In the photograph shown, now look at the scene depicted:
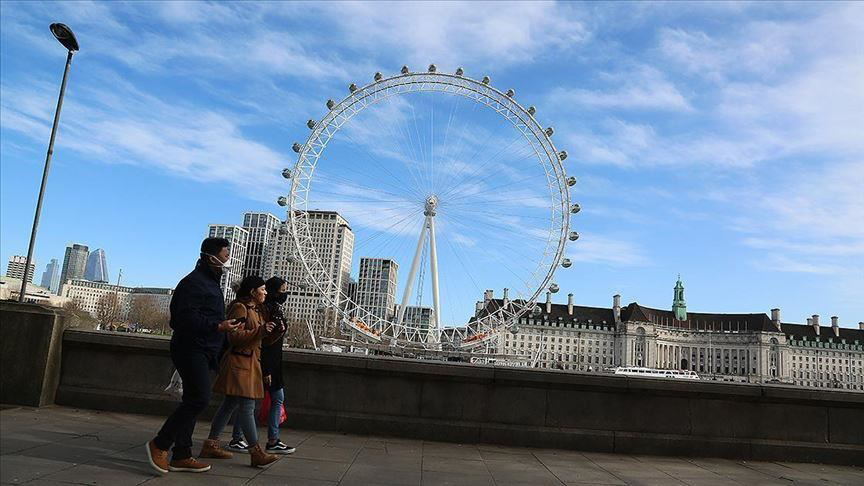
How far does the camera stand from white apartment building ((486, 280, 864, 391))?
169 meters

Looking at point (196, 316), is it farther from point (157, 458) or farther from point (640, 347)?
point (640, 347)

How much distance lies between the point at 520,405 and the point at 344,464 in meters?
3.19

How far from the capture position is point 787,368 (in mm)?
167750

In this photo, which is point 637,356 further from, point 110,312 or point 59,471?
point 59,471

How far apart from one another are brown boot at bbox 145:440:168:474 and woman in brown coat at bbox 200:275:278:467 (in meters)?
0.80

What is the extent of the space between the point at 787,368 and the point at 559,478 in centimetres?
18778

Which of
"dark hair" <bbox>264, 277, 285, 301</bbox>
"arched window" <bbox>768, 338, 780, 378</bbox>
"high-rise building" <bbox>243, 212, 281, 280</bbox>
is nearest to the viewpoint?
"dark hair" <bbox>264, 277, 285, 301</bbox>

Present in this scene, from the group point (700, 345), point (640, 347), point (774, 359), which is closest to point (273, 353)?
point (640, 347)

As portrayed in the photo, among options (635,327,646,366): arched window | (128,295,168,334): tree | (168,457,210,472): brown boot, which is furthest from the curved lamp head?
(635,327,646,366): arched window

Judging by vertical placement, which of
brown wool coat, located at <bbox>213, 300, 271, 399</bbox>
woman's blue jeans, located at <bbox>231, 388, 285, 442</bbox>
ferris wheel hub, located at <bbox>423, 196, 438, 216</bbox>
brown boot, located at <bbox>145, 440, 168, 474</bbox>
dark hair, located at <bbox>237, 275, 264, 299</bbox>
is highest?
ferris wheel hub, located at <bbox>423, 196, 438, 216</bbox>

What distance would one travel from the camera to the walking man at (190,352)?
605cm

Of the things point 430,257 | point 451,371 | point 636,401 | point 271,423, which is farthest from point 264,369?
point 430,257

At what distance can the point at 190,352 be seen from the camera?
614cm

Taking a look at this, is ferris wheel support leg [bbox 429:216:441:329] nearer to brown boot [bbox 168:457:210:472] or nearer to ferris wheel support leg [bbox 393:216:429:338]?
ferris wheel support leg [bbox 393:216:429:338]
